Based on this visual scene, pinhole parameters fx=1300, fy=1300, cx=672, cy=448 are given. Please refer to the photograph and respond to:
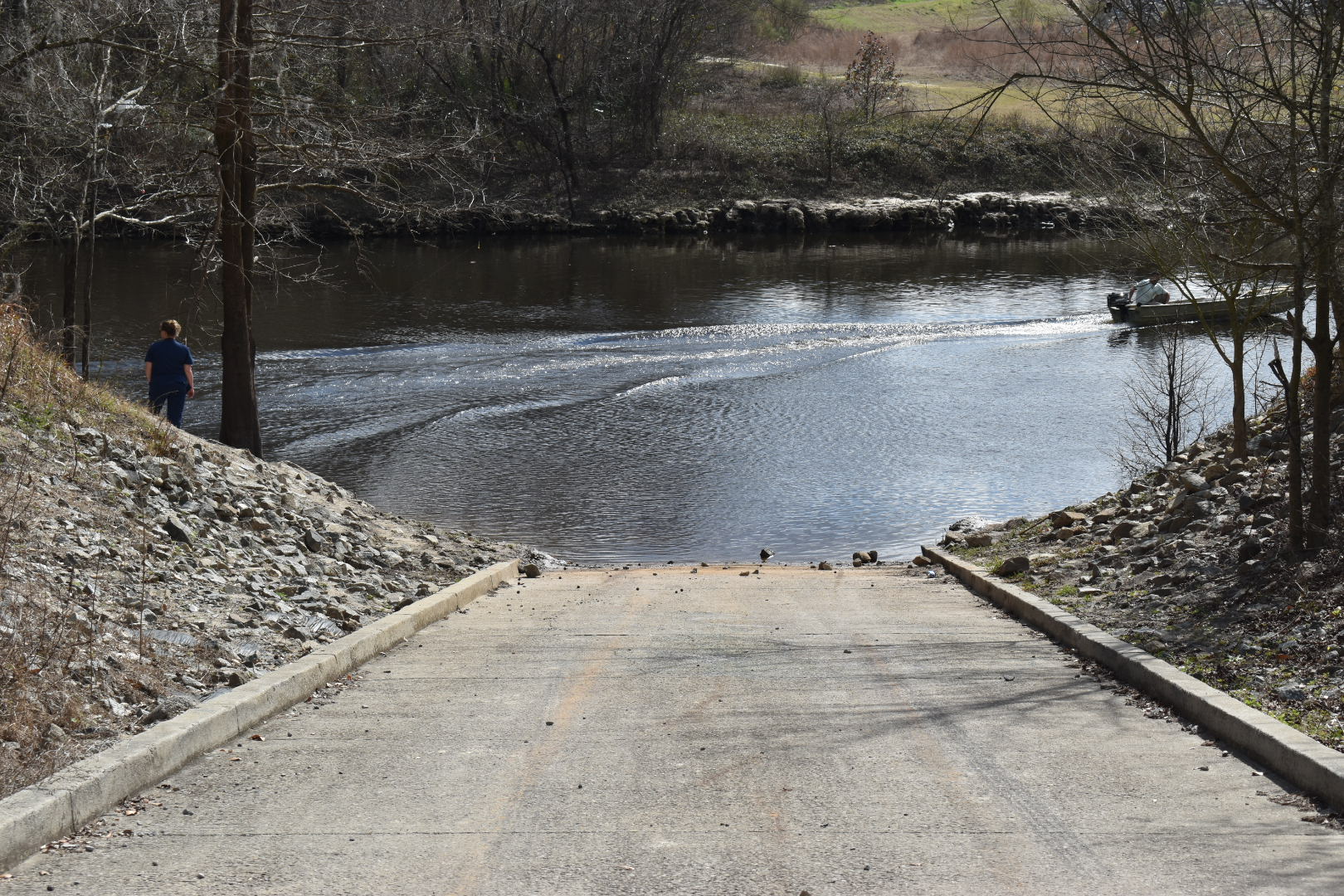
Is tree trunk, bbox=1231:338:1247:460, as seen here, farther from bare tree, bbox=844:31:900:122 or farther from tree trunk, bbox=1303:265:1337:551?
bare tree, bbox=844:31:900:122

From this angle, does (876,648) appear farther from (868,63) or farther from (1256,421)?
(868,63)

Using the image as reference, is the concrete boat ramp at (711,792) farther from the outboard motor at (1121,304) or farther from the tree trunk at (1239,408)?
the outboard motor at (1121,304)

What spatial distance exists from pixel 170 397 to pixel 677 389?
13594 mm

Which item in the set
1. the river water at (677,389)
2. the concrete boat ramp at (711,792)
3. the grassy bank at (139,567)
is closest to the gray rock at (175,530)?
the grassy bank at (139,567)

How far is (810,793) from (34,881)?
2915mm

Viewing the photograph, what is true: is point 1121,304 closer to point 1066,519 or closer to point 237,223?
point 1066,519

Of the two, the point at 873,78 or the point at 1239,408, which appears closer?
the point at 1239,408

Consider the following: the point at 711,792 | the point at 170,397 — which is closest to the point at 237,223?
the point at 170,397

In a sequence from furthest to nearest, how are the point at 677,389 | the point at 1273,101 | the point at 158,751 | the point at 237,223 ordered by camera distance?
the point at 677,389
the point at 237,223
the point at 1273,101
the point at 158,751

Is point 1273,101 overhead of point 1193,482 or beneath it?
overhead

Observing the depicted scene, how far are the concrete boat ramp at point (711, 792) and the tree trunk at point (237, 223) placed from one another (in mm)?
9342

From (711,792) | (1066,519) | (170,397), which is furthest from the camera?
(170,397)

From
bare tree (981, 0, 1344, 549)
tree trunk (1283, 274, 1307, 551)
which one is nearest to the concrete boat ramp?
tree trunk (1283, 274, 1307, 551)

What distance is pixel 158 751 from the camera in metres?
5.69
